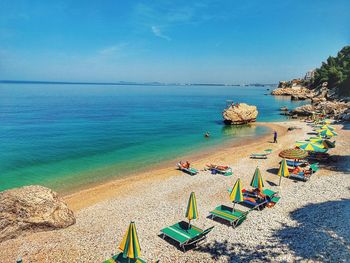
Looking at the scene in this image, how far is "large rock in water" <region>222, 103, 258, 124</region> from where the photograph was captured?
172 ft

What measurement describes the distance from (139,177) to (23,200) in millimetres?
11088

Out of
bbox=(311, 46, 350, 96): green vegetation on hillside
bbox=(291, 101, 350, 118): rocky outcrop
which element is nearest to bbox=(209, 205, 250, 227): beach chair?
bbox=(291, 101, 350, 118): rocky outcrop

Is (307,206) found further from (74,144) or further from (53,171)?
(74,144)

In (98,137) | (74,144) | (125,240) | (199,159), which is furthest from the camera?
(98,137)

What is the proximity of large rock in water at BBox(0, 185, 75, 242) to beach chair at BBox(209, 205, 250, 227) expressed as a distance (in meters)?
8.52

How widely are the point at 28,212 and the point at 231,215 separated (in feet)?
35.7

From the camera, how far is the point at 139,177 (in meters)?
23.4

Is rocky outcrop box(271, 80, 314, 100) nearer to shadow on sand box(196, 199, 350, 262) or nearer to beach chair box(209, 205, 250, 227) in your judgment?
shadow on sand box(196, 199, 350, 262)

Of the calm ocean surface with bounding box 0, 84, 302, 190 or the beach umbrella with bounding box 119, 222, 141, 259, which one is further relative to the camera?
the calm ocean surface with bounding box 0, 84, 302, 190

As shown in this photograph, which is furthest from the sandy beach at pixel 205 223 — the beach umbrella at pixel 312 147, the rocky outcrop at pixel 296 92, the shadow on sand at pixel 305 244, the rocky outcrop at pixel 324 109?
the rocky outcrop at pixel 296 92

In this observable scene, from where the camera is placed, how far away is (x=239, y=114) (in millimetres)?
52375

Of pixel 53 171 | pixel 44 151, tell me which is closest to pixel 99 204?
pixel 53 171

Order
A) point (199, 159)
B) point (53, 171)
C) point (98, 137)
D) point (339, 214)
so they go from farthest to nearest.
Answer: point (98, 137), point (199, 159), point (53, 171), point (339, 214)

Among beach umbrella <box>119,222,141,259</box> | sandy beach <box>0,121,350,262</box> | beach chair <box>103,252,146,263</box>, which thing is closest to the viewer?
beach umbrella <box>119,222,141,259</box>
